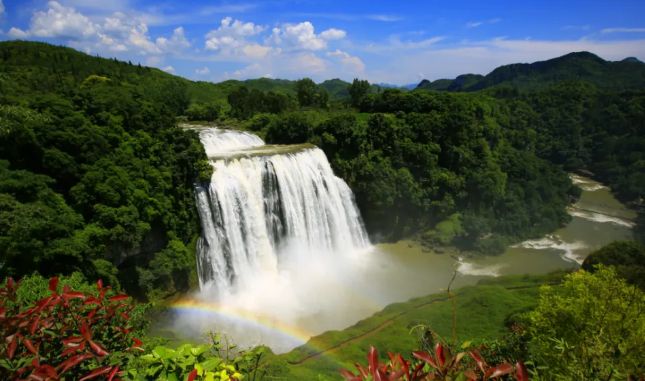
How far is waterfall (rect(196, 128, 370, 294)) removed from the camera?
70.0ft

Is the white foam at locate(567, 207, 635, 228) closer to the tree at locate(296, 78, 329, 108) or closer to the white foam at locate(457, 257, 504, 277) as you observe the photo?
the white foam at locate(457, 257, 504, 277)

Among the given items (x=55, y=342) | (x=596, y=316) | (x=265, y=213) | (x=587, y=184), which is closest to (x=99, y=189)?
(x=265, y=213)

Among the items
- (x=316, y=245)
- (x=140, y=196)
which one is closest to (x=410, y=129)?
(x=316, y=245)

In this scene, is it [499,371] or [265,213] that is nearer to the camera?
[499,371]

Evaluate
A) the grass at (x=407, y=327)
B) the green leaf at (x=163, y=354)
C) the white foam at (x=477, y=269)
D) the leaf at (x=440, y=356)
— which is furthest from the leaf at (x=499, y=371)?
the white foam at (x=477, y=269)

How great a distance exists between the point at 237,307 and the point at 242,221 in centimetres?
466

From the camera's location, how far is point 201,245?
69.5 ft

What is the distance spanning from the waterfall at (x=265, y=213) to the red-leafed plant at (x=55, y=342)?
18.3m

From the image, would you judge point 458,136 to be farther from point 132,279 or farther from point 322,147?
point 132,279

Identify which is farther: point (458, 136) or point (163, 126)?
point (458, 136)

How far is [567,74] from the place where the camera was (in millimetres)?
117500

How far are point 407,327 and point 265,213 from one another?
1068 centimetres

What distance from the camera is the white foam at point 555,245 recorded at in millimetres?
30172

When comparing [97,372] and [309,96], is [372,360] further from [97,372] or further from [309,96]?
[309,96]
